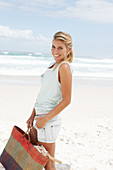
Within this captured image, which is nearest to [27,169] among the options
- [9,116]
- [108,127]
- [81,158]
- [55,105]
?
[55,105]

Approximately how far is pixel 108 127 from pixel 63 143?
45.5 inches

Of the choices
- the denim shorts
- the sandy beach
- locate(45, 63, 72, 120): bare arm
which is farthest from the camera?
the sandy beach

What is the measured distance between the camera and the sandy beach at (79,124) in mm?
3439

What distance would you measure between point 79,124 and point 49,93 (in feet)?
10.1

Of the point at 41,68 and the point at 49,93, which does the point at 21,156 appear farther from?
the point at 41,68

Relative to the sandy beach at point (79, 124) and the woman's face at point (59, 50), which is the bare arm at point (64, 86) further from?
the sandy beach at point (79, 124)

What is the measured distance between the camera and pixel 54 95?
201 centimetres

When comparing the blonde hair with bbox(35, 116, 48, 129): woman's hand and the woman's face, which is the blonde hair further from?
bbox(35, 116, 48, 129): woman's hand

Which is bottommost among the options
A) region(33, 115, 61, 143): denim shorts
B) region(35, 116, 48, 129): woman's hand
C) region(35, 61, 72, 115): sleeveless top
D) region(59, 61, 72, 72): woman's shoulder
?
region(33, 115, 61, 143): denim shorts

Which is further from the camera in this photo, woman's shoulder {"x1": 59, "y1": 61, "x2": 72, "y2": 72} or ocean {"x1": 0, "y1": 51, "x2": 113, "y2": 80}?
ocean {"x1": 0, "y1": 51, "x2": 113, "y2": 80}

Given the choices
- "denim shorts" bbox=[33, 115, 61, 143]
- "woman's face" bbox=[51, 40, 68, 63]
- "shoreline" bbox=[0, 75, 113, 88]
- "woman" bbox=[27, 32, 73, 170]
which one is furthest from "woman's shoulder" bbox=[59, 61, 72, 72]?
"shoreline" bbox=[0, 75, 113, 88]

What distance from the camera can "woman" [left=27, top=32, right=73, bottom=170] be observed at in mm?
1936

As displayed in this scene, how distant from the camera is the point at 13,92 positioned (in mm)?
7770

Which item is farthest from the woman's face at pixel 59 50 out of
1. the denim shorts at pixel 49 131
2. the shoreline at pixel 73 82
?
the shoreline at pixel 73 82
